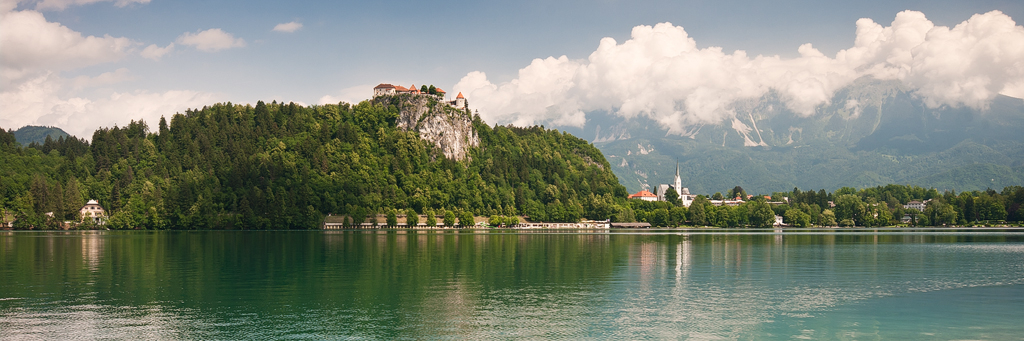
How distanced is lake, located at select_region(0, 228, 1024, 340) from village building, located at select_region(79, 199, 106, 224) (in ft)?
428

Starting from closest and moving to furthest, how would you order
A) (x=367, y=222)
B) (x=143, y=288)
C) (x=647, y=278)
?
(x=143, y=288) < (x=647, y=278) < (x=367, y=222)

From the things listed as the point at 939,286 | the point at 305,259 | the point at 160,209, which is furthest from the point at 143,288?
the point at 160,209

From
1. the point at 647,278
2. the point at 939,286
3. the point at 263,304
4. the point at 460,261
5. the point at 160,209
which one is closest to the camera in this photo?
the point at 263,304

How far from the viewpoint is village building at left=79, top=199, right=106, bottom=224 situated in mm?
177375

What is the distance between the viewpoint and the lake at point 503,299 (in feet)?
93.9

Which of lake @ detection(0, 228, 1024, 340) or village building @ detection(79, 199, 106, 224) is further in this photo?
village building @ detection(79, 199, 106, 224)

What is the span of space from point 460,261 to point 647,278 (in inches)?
757

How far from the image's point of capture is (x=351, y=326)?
29047mm

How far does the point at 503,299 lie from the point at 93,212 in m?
180

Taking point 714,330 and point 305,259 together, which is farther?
point 305,259

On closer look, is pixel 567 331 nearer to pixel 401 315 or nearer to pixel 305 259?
pixel 401 315

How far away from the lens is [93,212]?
18088 centimetres

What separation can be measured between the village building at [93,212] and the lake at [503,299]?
428ft

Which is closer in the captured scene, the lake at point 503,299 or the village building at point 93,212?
the lake at point 503,299
